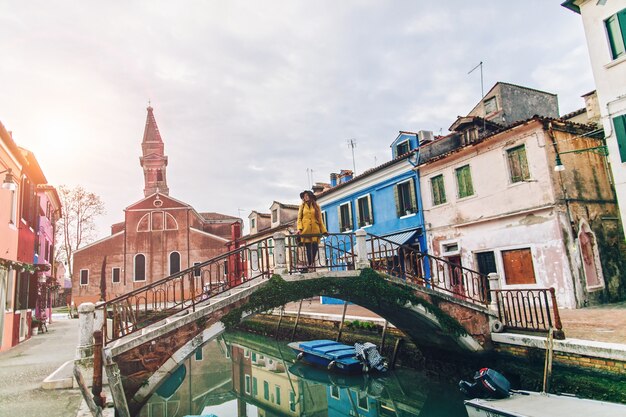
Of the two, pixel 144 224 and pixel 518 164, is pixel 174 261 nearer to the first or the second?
pixel 144 224

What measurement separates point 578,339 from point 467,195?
828cm

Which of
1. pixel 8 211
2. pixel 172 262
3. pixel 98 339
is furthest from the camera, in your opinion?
pixel 172 262

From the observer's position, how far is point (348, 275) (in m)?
9.39

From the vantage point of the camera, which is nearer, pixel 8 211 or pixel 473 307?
pixel 473 307

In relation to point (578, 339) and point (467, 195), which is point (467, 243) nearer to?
point (467, 195)

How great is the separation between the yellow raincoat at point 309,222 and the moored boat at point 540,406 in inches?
181

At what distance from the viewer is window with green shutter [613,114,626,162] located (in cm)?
1117

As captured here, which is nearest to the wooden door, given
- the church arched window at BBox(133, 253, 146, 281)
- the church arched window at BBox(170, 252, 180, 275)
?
the church arched window at BBox(170, 252, 180, 275)

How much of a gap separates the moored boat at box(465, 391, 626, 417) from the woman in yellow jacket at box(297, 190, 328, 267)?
171 inches

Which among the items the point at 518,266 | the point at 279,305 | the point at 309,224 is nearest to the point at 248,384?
the point at 279,305

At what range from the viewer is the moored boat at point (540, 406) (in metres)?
6.42

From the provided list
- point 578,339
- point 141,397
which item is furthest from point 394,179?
point 141,397

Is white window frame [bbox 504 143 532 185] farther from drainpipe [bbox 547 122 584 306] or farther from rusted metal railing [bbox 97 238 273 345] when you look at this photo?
rusted metal railing [bbox 97 238 273 345]

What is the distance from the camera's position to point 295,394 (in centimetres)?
1201
